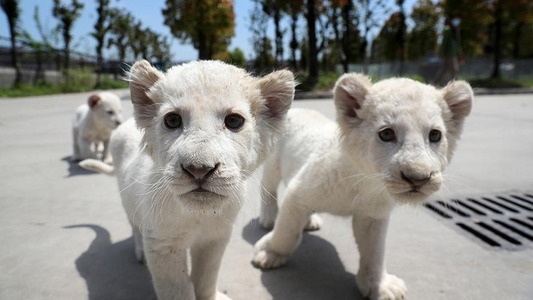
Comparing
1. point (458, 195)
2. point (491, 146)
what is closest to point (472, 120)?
point (491, 146)

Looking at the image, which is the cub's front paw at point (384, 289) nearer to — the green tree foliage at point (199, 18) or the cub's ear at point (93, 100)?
the cub's ear at point (93, 100)

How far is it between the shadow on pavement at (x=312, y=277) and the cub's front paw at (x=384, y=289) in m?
0.07

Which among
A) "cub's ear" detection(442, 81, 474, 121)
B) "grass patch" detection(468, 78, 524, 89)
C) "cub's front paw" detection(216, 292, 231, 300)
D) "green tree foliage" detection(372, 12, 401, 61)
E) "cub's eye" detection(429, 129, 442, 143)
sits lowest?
"cub's front paw" detection(216, 292, 231, 300)

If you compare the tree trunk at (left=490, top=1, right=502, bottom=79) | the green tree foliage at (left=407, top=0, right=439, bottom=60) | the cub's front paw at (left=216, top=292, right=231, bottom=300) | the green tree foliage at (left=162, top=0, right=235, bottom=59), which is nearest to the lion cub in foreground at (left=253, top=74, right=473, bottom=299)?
the cub's front paw at (left=216, top=292, right=231, bottom=300)

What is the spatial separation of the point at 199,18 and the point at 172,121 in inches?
744

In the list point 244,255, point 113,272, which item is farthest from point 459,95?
point 113,272

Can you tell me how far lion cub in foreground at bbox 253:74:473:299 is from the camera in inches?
86.4

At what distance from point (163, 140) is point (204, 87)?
331 millimetres

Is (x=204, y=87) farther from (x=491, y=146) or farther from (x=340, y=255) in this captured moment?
(x=491, y=146)

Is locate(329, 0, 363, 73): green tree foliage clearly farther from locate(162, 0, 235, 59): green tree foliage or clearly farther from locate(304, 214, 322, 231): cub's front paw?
locate(304, 214, 322, 231): cub's front paw

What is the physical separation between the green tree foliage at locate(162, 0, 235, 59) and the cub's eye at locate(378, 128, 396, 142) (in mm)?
18184

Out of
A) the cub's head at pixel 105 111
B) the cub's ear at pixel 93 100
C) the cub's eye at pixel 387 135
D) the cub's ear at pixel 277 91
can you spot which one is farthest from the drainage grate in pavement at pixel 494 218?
the cub's ear at pixel 93 100

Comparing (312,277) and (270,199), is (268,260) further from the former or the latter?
(270,199)

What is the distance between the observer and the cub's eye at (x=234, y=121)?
1.95m
